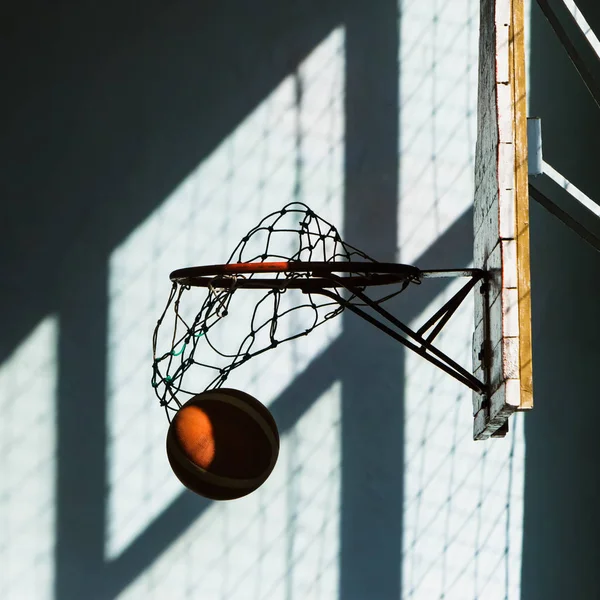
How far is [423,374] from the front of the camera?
2.98 metres

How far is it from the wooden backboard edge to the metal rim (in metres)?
0.29

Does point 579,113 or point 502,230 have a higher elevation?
point 579,113

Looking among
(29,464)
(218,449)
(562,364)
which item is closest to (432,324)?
(218,449)

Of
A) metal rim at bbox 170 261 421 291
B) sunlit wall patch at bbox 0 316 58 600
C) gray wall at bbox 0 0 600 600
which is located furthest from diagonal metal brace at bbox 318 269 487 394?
sunlit wall patch at bbox 0 316 58 600

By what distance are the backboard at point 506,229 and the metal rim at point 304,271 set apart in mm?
205

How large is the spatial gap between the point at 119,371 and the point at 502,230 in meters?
1.83

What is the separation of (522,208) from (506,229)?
47 mm

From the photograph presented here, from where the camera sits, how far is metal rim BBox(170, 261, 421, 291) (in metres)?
1.62

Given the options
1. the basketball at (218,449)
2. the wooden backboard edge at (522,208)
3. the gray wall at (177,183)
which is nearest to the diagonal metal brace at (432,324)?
the wooden backboard edge at (522,208)

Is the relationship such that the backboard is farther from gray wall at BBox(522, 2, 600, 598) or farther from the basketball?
gray wall at BBox(522, 2, 600, 598)

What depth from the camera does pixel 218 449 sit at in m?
1.67

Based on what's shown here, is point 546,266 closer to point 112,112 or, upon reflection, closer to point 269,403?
point 269,403

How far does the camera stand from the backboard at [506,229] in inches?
57.4

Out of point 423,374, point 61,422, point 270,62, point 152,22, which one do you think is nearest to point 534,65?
point 270,62
